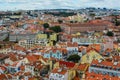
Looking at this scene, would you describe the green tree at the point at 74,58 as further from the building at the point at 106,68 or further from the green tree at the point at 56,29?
the green tree at the point at 56,29

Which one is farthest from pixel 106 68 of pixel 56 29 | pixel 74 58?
pixel 56 29

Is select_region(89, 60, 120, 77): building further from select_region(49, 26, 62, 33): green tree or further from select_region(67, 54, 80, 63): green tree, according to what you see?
select_region(49, 26, 62, 33): green tree

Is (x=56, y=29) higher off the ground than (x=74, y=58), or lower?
lower

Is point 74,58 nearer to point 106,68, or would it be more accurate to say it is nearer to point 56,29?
point 106,68

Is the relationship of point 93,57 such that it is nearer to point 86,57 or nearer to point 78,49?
point 86,57

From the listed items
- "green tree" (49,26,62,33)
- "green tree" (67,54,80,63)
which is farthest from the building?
"green tree" (49,26,62,33)

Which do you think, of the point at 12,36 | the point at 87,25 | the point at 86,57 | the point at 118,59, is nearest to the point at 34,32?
the point at 12,36

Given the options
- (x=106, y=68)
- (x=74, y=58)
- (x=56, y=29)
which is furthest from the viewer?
(x=56, y=29)

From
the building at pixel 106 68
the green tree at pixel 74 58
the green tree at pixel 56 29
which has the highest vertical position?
the building at pixel 106 68

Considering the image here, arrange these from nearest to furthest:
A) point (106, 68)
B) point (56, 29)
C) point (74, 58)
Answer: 1. point (106, 68)
2. point (74, 58)
3. point (56, 29)

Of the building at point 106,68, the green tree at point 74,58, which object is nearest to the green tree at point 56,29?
the green tree at point 74,58

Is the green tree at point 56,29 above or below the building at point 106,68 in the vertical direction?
below

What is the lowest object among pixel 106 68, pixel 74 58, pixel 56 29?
pixel 56 29
